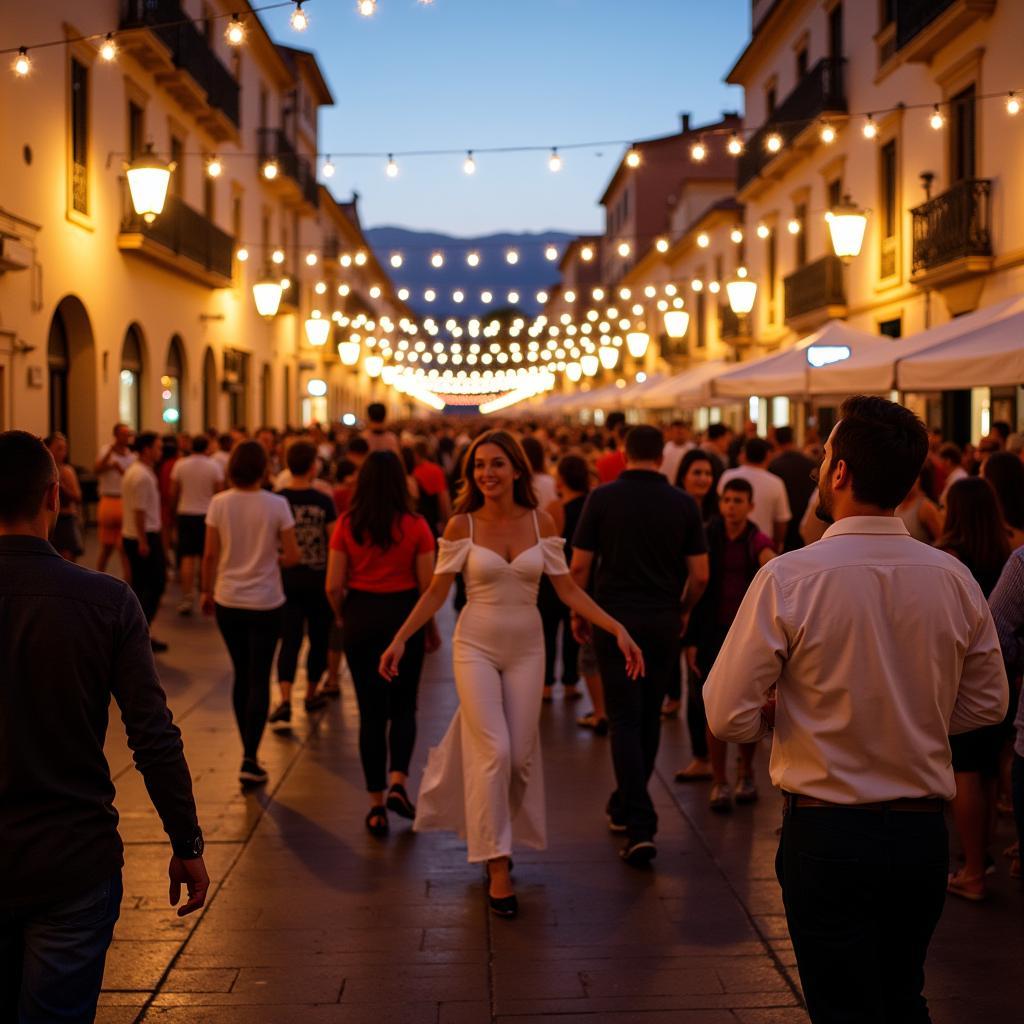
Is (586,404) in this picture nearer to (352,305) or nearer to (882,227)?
(882,227)

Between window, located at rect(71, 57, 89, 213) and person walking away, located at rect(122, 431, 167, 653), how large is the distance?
7866 mm

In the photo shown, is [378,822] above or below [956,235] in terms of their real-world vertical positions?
below

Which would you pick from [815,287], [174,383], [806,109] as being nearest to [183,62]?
[174,383]

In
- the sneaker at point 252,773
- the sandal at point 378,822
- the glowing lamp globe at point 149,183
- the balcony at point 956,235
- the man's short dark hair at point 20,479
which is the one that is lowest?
the sandal at point 378,822

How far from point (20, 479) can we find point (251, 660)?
472cm

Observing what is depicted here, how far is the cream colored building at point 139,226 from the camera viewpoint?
1647cm

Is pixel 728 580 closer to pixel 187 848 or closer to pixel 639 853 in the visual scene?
pixel 639 853

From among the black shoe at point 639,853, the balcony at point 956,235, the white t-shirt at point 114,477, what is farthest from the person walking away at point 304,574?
the balcony at point 956,235

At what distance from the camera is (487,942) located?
5062 mm

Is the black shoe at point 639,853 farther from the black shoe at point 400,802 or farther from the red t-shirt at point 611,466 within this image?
the red t-shirt at point 611,466

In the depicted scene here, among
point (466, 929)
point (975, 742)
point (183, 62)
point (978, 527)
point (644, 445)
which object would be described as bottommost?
point (466, 929)

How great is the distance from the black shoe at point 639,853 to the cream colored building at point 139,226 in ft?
24.1

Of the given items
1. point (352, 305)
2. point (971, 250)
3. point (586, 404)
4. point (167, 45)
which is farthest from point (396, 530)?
point (352, 305)

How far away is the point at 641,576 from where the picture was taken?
6.38 m
